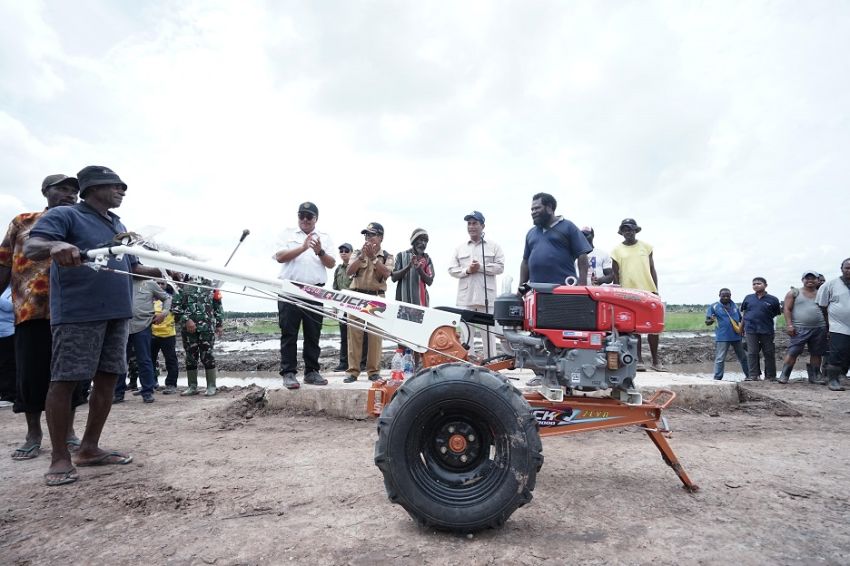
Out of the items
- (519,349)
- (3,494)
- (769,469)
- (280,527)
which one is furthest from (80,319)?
(769,469)

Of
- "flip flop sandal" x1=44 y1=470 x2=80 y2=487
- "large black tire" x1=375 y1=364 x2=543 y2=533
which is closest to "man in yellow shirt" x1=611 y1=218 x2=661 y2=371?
"large black tire" x1=375 y1=364 x2=543 y2=533

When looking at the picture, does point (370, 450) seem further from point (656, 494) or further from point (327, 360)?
point (327, 360)

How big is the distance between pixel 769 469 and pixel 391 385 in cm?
304

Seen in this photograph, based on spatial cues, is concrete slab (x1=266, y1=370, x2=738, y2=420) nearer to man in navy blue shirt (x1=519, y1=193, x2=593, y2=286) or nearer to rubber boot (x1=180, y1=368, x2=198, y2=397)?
man in navy blue shirt (x1=519, y1=193, x2=593, y2=286)

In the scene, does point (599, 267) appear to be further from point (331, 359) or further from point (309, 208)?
point (331, 359)

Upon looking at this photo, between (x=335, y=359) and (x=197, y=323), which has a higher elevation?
(x=197, y=323)

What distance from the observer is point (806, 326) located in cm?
835

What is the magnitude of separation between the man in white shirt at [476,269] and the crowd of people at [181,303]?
2 centimetres

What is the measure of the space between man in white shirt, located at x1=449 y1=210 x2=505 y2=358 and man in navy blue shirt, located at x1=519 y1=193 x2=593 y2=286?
1483 millimetres

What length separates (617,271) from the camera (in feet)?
22.3

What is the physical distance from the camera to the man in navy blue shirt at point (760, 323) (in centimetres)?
842

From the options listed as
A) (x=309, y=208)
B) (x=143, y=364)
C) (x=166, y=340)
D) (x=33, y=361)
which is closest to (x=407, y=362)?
(x=309, y=208)

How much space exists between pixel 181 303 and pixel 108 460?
12.6 ft

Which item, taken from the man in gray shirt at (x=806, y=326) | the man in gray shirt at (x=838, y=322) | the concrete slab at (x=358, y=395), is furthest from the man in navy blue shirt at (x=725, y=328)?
the concrete slab at (x=358, y=395)
